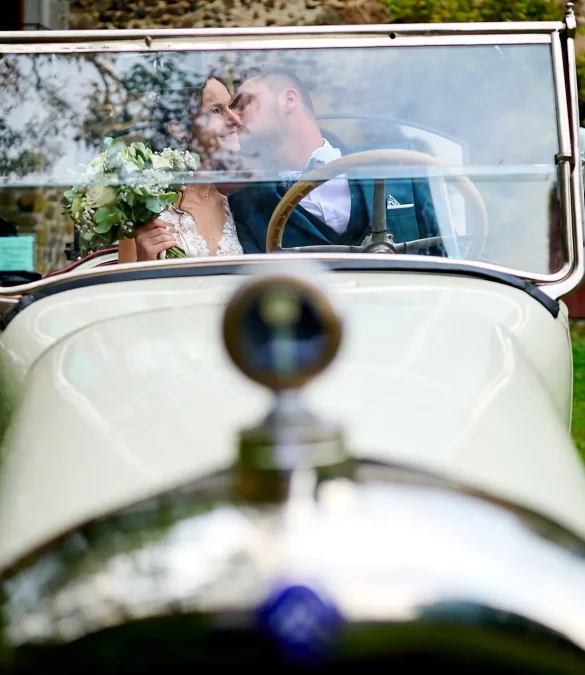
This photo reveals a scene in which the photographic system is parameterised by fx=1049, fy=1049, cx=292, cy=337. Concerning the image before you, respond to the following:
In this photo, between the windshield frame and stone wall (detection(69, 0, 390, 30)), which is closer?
the windshield frame

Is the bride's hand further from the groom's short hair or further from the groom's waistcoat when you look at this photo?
the groom's short hair

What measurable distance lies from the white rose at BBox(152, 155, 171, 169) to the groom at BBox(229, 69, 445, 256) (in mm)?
170

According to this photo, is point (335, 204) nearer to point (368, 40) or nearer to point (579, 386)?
point (368, 40)

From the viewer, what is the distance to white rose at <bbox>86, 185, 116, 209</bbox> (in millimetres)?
2338

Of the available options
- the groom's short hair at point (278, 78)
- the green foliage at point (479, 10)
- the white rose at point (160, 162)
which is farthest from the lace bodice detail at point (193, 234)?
the green foliage at point (479, 10)

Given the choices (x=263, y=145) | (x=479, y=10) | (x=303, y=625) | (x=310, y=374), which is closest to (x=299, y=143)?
(x=263, y=145)

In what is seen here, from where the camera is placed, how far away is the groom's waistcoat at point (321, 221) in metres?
2.34

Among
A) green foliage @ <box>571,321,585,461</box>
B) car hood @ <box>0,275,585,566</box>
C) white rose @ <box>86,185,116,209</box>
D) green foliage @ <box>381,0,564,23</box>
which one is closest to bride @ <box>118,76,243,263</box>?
white rose @ <box>86,185,116,209</box>

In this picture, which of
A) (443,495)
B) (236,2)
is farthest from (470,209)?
(236,2)

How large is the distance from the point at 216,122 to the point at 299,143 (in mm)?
202

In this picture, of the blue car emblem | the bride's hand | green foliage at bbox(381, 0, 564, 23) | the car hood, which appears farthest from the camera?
green foliage at bbox(381, 0, 564, 23)

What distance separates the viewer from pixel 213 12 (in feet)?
44.3

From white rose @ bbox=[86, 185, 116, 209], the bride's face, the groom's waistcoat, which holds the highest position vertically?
the bride's face

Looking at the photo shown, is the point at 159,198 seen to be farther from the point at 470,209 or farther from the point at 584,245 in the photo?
the point at 584,245
